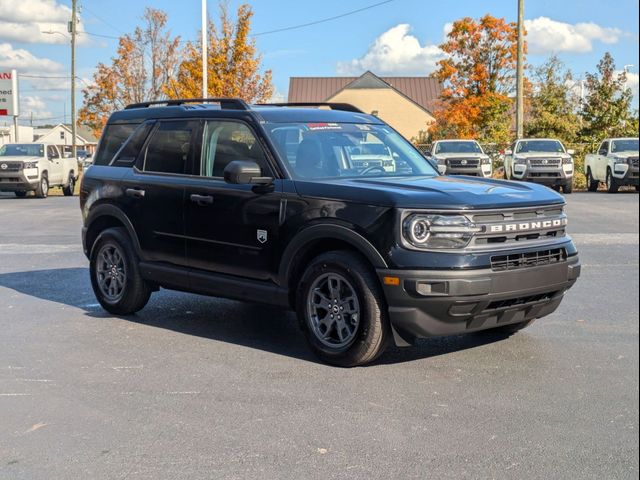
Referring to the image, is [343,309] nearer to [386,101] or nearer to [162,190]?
[162,190]

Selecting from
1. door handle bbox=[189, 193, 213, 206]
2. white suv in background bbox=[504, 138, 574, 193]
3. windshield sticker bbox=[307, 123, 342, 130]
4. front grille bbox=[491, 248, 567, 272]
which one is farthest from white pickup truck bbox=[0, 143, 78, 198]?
front grille bbox=[491, 248, 567, 272]

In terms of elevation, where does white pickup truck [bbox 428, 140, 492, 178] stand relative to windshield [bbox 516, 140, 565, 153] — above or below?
below

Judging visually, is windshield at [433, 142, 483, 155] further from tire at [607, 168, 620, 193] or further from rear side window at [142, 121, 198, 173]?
rear side window at [142, 121, 198, 173]

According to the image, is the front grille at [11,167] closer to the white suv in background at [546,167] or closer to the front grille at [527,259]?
the white suv in background at [546,167]

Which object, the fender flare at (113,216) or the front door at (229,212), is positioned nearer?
the front door at (229,212)

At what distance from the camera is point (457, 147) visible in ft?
97.1

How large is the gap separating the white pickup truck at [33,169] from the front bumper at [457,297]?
24.7 m

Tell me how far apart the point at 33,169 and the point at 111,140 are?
21.6 m

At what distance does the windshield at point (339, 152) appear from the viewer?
6.74 metres

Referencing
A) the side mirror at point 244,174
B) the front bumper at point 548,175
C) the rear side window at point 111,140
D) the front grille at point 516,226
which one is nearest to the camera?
the front grille at point 516,226

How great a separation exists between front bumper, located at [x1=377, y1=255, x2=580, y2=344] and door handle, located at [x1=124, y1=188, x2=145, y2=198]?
288cm

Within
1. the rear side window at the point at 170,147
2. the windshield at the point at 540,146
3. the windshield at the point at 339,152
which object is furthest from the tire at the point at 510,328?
the windshield at the point at 540,146

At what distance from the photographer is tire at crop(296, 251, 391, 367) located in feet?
19.2

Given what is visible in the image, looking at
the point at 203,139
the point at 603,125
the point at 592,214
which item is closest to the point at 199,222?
the point at 203,139
